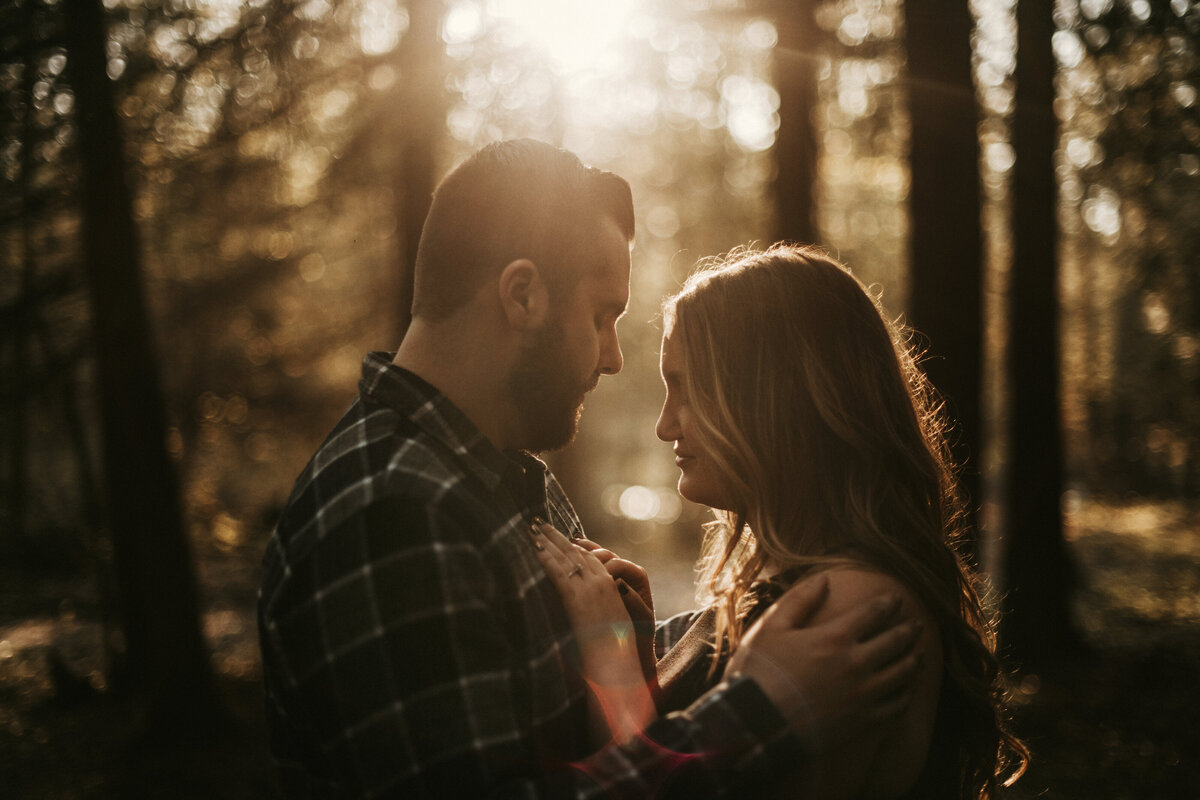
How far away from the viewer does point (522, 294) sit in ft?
7.44

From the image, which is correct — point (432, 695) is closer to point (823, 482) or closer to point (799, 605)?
point (799, 605)

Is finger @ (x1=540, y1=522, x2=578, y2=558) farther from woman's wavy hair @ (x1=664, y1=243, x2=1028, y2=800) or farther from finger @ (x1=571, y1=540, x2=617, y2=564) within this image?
woman's wavy hair @ (x1=664, y1=243, x2=1028, y2=800)

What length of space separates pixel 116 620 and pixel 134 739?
1697 mm

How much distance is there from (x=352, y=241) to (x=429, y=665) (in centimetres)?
614

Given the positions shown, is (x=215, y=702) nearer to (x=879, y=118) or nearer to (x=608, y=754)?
(x=608, y=754)

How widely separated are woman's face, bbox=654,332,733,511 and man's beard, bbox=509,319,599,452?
0.33 metres

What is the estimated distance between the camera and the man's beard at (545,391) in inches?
90.7

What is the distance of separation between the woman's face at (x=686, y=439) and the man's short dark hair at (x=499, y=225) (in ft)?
1.56

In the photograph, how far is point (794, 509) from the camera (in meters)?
2.45

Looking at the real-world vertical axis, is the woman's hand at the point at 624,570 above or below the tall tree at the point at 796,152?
below

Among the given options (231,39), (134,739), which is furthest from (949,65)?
(134,739)

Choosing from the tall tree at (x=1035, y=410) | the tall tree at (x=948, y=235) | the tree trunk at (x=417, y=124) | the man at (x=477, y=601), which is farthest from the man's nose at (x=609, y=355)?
the tall tree at (x=1035, y=410)

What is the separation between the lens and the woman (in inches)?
87.0

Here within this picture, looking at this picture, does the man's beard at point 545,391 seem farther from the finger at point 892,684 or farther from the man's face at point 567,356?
the finger at point 892,684
